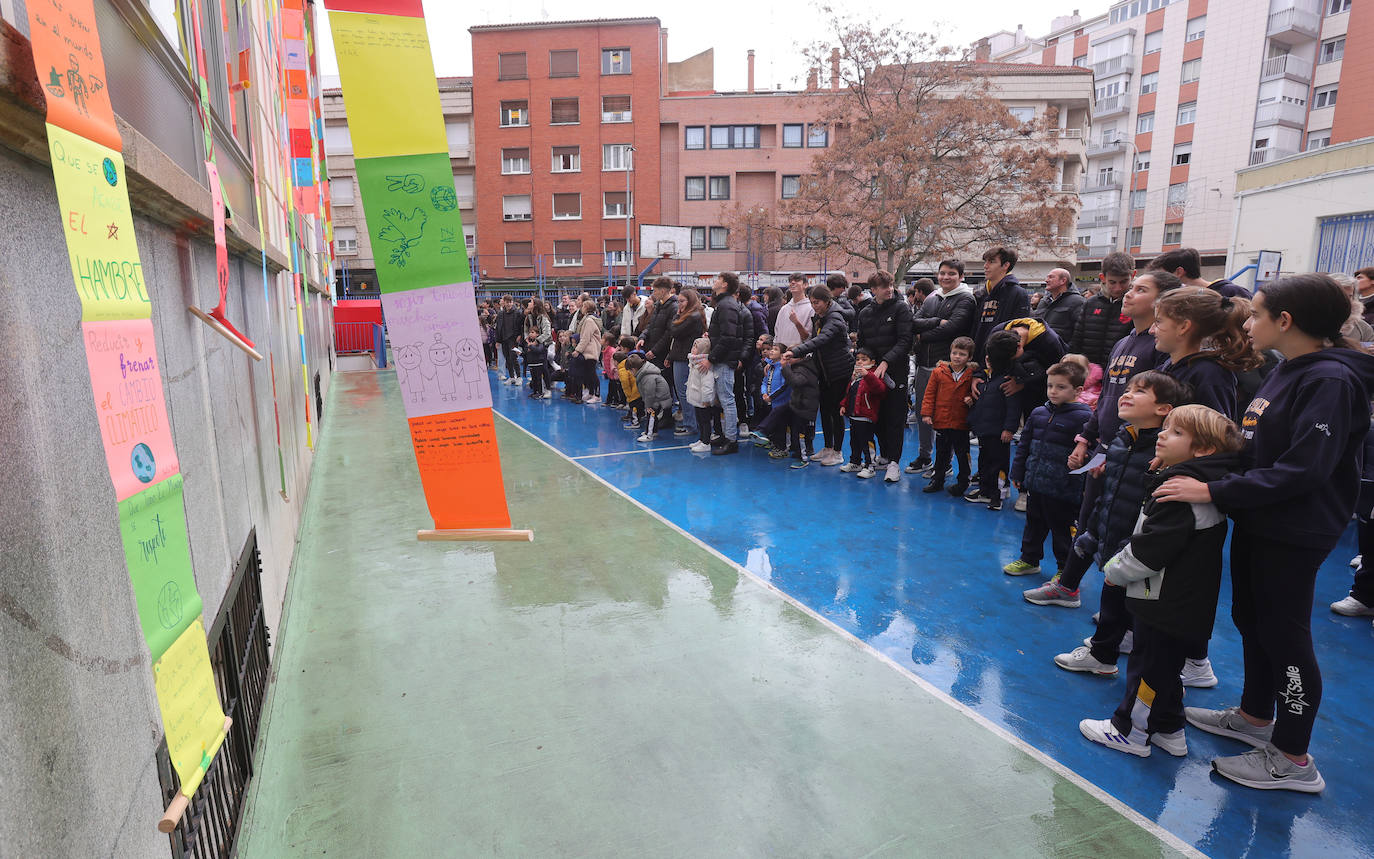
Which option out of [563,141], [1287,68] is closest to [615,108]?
[563,141]

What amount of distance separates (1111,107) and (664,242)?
1185 inches

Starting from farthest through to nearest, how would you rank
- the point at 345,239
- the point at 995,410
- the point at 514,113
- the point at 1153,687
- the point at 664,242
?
the point at 345,239, the point at 514,113, the point at 664,242, the point at 995,410, the point at 1153,687

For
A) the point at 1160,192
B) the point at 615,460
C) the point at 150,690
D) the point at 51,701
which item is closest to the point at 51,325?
the point at 51,701

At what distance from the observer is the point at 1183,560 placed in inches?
106

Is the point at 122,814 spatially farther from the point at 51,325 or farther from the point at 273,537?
the point at 273,537

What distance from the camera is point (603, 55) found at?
3662 cm

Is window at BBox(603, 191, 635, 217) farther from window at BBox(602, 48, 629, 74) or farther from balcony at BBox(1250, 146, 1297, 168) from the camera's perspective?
balcony at BBox(1250, 146, 1297, 168)

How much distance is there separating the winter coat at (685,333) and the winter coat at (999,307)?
10.8 ft

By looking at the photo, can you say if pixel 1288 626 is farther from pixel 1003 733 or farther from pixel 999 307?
pixel 999 307

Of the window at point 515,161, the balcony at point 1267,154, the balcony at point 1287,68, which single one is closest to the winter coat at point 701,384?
the window at point 515,161

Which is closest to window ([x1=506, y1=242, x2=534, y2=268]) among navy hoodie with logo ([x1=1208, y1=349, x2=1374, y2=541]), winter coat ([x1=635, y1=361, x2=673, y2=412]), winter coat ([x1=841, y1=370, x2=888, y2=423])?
winter coat ([x1=635, y1=361, x2=673, y2=412])

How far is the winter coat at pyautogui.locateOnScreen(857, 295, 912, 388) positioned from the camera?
271 inches

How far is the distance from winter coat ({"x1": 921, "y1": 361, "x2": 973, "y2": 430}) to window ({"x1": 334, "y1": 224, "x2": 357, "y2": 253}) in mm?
37512

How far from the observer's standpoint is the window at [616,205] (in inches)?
1455
